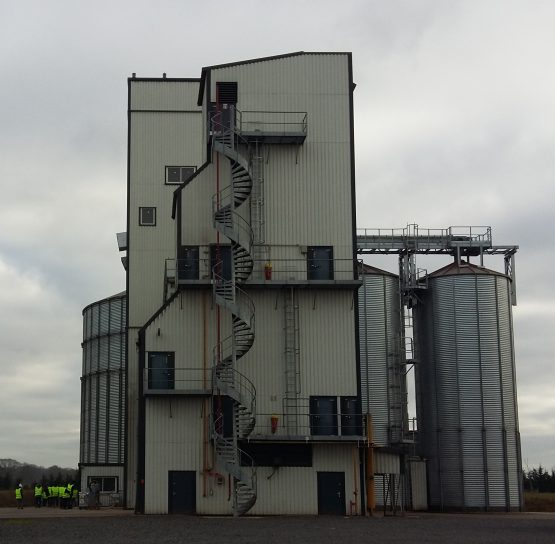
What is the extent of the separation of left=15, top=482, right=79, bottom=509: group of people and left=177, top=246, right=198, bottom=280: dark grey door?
1851 centimetres

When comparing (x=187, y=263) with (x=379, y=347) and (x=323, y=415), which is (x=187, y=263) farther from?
(x=379, y=347)

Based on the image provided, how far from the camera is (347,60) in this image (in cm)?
5194

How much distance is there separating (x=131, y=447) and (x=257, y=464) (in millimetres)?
11500

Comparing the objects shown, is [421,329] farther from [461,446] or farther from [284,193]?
[284,193]

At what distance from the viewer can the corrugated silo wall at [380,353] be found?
57781mm

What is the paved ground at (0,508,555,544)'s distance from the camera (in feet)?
101

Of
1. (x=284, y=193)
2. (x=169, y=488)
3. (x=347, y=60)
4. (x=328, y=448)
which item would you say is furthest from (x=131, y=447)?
(x=347, y=60)

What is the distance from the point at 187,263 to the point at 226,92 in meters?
8.63

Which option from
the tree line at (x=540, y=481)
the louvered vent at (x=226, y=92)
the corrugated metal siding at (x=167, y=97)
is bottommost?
the tree line at (x=540, y=481)

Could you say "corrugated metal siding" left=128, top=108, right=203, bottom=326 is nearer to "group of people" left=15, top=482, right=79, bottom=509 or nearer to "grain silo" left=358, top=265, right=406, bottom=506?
"group of people" left=15, top=482, right=79, bottom=509

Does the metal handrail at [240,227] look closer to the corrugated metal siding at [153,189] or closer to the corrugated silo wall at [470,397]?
the corrugated metal siding at [153,189]

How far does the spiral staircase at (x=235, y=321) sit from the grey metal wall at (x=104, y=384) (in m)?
19.6

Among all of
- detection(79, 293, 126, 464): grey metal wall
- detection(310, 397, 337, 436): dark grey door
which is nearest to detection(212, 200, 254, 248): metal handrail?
detection(310, 397, 337, 436): dark grey door

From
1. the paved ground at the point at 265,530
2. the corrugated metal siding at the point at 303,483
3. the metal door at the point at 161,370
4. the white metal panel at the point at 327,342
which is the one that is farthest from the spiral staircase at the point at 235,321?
the white metal panel at the point at 327,342
